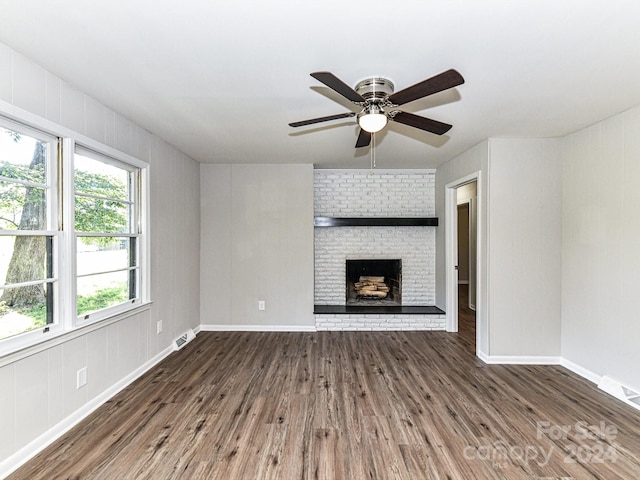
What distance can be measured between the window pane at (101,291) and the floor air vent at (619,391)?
445cm

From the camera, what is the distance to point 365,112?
2045 millimetres

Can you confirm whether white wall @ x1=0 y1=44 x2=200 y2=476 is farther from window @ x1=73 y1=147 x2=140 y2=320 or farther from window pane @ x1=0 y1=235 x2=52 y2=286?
window pane @ x1=0 y1=235 x2=52 y2=286

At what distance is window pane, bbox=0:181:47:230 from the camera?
1866 millimetres

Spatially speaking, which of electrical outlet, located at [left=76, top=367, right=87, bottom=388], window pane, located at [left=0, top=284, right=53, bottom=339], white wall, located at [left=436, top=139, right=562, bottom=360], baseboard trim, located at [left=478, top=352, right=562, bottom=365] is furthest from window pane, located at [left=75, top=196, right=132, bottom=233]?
baseboard trim, located at [left=478, top=352, right=562, bottom=365]

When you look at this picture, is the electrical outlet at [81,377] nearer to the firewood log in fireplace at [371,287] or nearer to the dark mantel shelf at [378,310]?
the dark mantel shelf at [378,310]

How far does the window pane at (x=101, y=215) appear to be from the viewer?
2473 millimetres

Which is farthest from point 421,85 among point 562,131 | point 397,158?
point 397,158

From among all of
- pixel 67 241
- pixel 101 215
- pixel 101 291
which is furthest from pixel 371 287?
pixel 67 241

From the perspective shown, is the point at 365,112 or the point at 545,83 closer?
the point at 365,112

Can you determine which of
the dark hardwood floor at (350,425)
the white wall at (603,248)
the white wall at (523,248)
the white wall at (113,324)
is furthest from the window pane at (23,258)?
the white wall at (603,248)

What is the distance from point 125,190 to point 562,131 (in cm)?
439

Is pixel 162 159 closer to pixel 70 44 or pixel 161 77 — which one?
pixel 161 77

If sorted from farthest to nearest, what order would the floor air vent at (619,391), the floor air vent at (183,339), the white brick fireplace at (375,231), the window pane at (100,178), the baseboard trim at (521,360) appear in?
the white brick fireplace at (375,231), the floor air vent at (183,339), the baseboard trim at (521,360), the floor air vent at (619,391), the window pane at (100,178)

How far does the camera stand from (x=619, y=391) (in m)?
2.70
